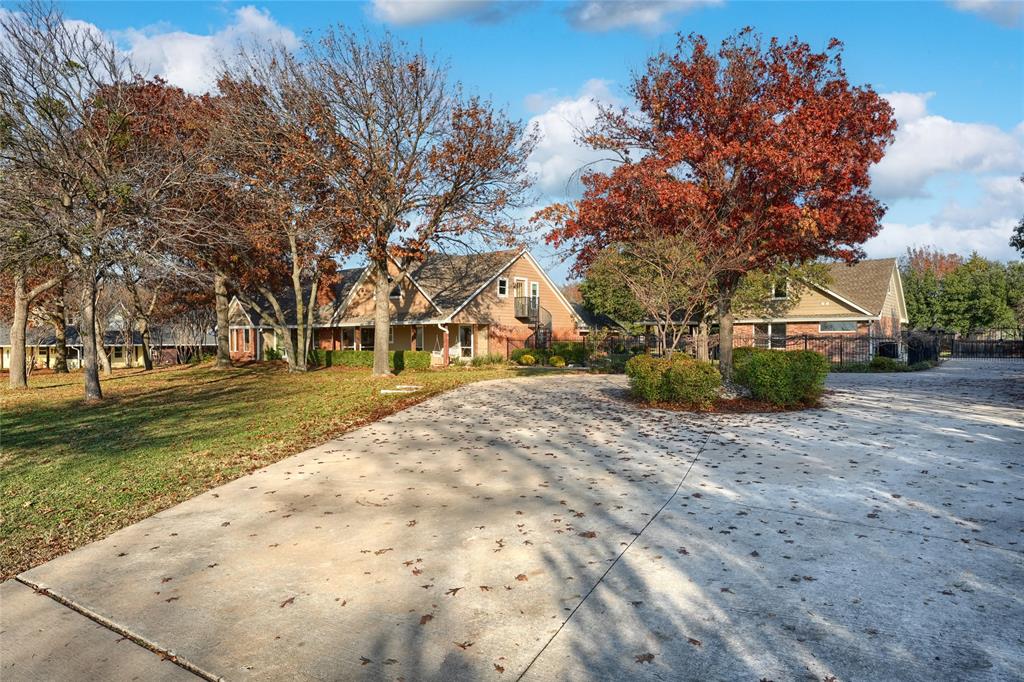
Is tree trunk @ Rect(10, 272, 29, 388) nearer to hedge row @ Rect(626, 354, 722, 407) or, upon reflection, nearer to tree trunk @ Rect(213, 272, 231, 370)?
tree trunk @ Rect(213, 272, 231, 370)

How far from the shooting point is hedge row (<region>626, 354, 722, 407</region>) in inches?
520

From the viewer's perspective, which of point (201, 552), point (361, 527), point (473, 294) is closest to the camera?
point (201, 552)

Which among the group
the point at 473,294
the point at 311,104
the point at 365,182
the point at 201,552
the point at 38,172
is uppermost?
the point at 311,104

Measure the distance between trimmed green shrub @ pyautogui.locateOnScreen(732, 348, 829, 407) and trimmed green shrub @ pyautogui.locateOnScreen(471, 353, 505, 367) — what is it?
16.8m

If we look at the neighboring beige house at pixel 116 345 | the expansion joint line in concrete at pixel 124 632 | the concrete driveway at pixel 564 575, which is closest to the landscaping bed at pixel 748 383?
the concrete driveway at pixel 564 575

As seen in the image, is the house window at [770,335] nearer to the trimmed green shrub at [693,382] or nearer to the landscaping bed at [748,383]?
the landscaping bed at [748,383]

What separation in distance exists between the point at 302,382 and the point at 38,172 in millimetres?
9776

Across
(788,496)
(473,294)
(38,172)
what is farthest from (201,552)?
(473,294)

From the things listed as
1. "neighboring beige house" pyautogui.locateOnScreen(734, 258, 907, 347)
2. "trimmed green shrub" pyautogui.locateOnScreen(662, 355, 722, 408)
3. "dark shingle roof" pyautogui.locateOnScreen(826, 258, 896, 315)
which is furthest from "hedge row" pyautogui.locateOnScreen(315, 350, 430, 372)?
"dark shingle roof" pyautogui.locateOnScreen(826, 258, 896, 315)

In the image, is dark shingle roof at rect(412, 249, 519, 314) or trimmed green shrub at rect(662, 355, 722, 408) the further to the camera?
dark shingle roof at rect(412, 249, 519, 314)

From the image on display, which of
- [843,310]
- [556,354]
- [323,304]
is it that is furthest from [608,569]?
[323,304]

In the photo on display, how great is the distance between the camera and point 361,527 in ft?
20.1

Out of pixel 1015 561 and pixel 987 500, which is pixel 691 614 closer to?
pixel 1015 561

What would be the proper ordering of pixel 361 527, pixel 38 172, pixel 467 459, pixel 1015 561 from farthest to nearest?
pixel 38 172 → pixel 467 459 → pixel 361 527 → pixel 1015 561
